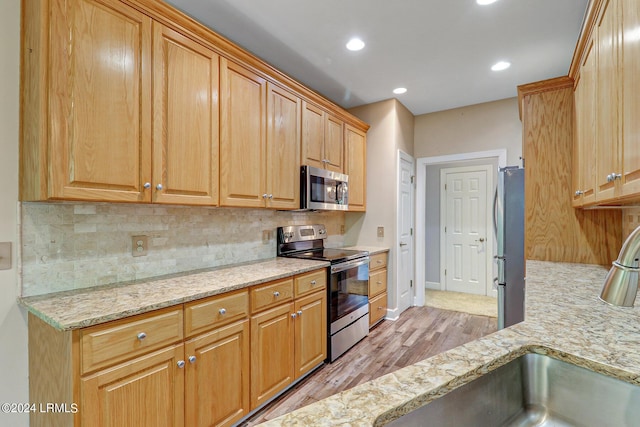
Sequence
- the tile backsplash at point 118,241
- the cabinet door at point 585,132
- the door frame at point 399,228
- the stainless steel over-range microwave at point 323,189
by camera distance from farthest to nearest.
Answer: the door frame at point 399,228, the stainless steel over-range microwave at point 323,189, the cabinet door at point 585,132, the tile backsplash at point 118,241

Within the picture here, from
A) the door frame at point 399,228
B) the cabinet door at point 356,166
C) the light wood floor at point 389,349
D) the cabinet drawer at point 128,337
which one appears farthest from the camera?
the door frame at point 399,228

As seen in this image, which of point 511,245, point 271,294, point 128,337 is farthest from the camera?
point 511,245

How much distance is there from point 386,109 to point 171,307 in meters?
3.20

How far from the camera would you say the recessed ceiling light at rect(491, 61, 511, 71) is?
277 cm

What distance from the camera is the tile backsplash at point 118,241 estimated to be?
1.47 metres

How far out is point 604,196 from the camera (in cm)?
139

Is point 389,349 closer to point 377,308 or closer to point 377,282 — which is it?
point 377,308

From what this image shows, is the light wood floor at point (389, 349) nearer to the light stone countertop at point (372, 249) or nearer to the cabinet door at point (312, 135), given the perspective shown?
the light stone countertop at point (372, 249)

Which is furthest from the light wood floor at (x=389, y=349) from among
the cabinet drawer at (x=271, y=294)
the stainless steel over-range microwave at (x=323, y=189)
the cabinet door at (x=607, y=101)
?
the cabinet door at (x=607, y=101)

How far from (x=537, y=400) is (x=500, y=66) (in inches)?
115

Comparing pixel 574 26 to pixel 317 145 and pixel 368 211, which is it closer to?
pixel 317 145

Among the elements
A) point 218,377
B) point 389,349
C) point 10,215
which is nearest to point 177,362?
point 218,377

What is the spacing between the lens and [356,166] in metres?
3.64

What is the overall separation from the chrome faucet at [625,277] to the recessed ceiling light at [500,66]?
246 centimetres
